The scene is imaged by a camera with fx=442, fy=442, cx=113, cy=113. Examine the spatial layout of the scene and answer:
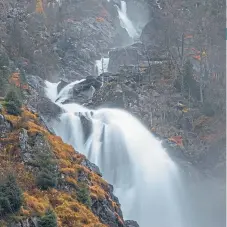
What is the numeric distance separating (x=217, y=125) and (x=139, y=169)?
1347 cm

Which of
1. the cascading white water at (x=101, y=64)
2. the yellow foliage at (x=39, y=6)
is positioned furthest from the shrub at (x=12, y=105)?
the yellow foliage at (x=39, y=6)

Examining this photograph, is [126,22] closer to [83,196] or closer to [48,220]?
[83,196]

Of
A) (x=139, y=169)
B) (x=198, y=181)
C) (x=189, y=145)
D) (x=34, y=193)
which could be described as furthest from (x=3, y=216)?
(x=189, y=145)

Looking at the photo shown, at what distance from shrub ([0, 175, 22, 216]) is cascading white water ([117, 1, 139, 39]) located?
79.6 metres

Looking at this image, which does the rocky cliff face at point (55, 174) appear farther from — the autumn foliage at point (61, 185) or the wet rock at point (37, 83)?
the wet rock at point (37, 83)

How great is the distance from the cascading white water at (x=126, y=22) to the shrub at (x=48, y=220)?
263 ft

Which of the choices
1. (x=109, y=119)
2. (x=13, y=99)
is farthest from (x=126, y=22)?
(x=13, y=99)

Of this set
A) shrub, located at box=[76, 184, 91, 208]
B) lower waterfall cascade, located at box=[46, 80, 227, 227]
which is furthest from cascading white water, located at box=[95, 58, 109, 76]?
shrub, located at box=[76, 184, 91, 208]

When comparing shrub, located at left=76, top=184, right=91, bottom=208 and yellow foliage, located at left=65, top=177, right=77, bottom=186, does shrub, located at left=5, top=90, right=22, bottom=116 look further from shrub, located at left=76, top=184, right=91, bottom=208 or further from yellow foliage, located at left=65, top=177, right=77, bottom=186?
shrub, located at left=76, top=184, right=91, bottom=208

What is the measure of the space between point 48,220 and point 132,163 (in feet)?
95.3

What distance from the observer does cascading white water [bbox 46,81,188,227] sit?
45.0m

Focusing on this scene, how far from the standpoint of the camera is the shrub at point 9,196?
66.2 feet

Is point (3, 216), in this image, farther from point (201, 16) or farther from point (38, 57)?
point (201, 16)

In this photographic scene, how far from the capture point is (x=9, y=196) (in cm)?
2041
